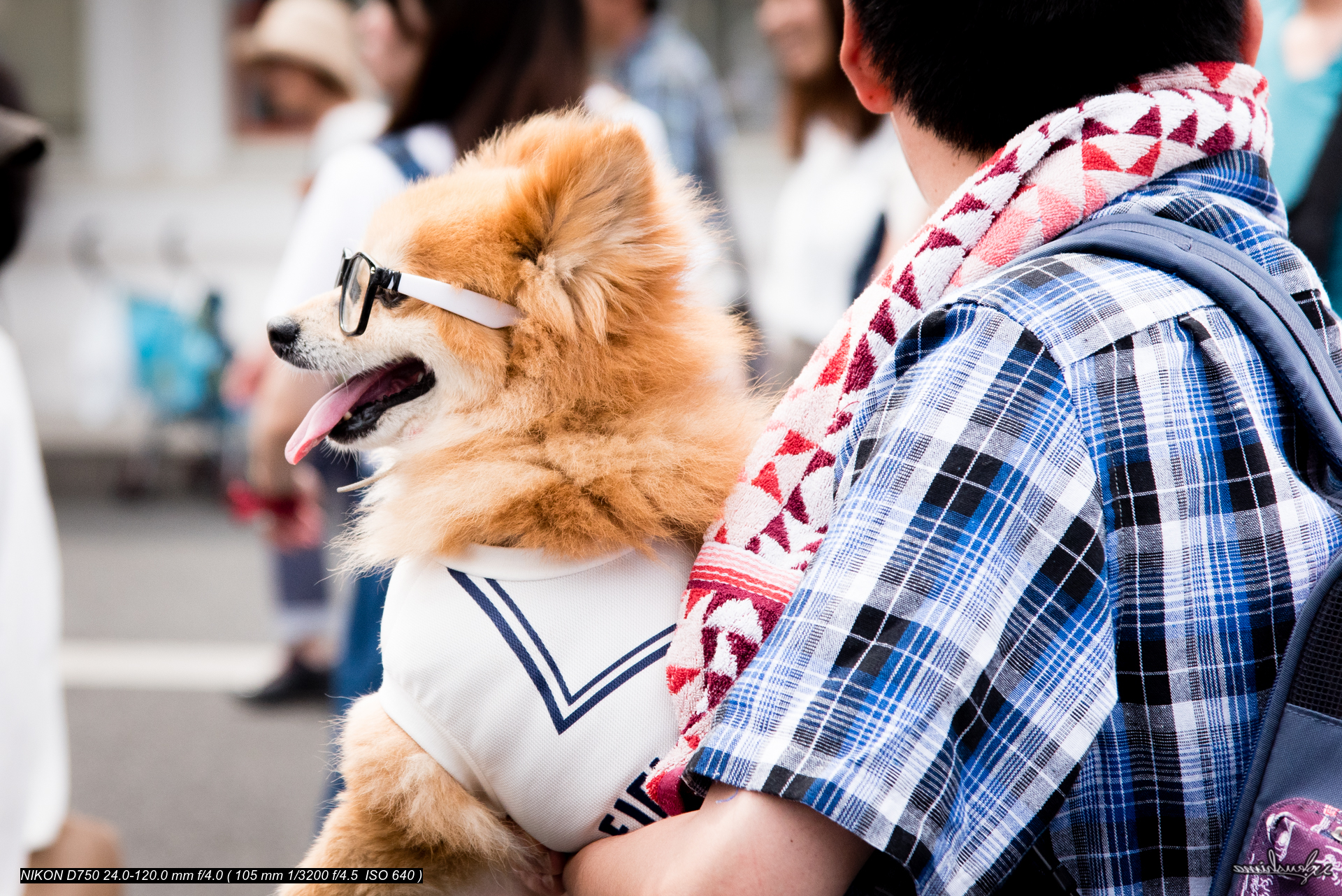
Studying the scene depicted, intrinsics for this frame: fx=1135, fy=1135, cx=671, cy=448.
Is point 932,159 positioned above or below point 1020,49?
below

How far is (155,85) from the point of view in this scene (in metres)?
9.66

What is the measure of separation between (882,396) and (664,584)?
0.42 m

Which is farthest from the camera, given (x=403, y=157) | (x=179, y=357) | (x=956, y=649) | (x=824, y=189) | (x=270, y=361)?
(x=179, y=357)

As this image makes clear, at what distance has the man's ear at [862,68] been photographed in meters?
1.22

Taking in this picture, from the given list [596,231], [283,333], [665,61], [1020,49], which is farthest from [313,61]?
[1020,49]

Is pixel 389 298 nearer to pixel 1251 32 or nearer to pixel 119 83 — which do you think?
pixel 1251 32

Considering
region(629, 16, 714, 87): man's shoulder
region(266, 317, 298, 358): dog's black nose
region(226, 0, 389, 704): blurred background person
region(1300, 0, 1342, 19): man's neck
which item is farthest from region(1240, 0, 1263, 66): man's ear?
region(629, 16, 714, 87): man's shoulder

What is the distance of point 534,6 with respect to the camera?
2768mm

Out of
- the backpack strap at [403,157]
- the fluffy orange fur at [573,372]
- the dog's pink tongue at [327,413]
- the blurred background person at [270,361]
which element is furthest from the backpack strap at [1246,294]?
the blurred background person at [270,361]

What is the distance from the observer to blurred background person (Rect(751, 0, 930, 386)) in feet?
12.1

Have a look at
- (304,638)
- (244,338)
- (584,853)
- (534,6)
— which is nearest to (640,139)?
(584,853)

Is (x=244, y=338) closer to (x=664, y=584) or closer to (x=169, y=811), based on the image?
(x=169, y=811)

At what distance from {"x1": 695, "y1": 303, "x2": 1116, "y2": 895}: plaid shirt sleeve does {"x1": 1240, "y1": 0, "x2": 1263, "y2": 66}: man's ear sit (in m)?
0.52

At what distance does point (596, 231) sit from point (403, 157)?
4.67ft
